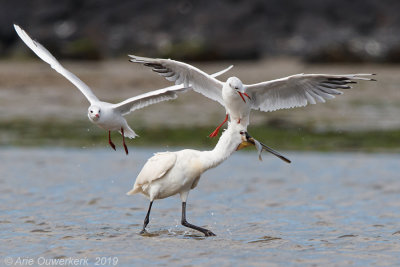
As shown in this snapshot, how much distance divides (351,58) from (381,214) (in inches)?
841

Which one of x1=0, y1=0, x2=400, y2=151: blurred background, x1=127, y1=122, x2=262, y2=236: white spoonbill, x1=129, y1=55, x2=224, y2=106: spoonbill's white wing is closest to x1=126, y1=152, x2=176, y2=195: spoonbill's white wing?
x1=127, y1=122, x2=262, y2=236: white spoonbill

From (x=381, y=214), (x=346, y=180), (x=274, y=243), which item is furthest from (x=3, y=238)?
(x=346, y=180)

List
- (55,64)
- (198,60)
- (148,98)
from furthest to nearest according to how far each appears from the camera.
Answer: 1. (198,60)
2. (55,64)
3. (148,98)

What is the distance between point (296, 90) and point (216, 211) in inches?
83.4

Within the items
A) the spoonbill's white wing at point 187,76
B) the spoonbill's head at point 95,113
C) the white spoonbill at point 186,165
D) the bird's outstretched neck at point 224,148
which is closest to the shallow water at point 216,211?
the white spoonbill at point 186,165

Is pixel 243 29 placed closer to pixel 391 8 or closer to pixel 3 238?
pixel 391 8

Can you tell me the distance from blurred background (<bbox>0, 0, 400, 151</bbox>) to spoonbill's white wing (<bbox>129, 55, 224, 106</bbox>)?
12.4 feet

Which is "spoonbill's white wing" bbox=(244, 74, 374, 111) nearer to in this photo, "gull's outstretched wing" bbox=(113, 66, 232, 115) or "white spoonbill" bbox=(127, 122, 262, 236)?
"white spoonbill" bbox=(127, 122, 262, 236)

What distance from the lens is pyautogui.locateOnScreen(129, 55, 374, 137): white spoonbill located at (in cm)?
906

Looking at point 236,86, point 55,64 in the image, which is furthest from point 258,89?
point 55,64

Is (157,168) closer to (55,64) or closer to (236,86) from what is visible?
(236,86)

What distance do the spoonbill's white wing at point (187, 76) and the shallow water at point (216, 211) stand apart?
4.85 feet

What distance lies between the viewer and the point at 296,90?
955 cm

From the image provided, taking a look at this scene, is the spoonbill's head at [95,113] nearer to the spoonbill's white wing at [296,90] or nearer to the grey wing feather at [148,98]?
the grey wing feather at [148,98]
